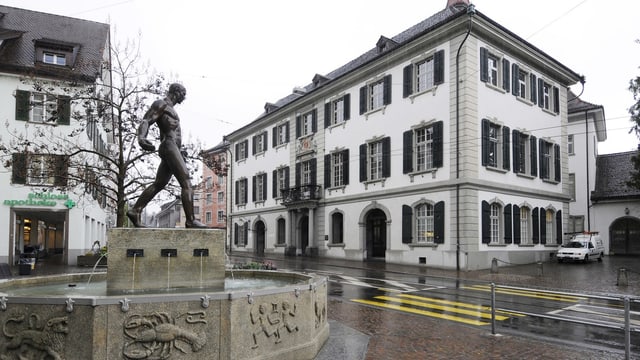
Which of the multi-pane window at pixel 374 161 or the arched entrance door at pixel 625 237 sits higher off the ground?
the multi-pane window at pixel 374 161

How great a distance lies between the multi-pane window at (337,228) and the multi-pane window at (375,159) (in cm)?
408

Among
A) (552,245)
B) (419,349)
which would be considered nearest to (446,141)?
(552,245)

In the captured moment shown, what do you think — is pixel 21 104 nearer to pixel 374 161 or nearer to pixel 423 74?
pixel 374 161

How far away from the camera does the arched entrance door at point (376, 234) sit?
1164 inches

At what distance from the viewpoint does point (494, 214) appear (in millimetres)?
25172

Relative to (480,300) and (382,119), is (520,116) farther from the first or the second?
(480,300)

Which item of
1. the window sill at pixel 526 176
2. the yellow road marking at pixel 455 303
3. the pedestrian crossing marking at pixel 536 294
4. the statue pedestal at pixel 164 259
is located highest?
the window sill at pixel 526 176

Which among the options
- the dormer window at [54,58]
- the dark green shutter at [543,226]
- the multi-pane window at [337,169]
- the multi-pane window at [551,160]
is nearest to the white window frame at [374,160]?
the multi-pane window at [337,169]

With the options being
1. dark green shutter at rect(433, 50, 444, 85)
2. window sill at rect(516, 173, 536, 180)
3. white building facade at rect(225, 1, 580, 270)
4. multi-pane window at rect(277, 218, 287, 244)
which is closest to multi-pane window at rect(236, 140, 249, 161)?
multi-pane window at rect(277, 218, 287, 244)

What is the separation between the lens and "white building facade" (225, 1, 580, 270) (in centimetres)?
2388

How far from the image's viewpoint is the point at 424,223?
25688mm

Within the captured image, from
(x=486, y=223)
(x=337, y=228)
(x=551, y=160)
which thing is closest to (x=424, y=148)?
(x=486, y=223)

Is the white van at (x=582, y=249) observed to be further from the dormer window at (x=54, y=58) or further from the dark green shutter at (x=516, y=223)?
the dormer window at (x=54, y=58)

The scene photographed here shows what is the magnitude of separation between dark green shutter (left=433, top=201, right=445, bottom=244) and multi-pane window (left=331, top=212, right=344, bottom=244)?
9355 mm
